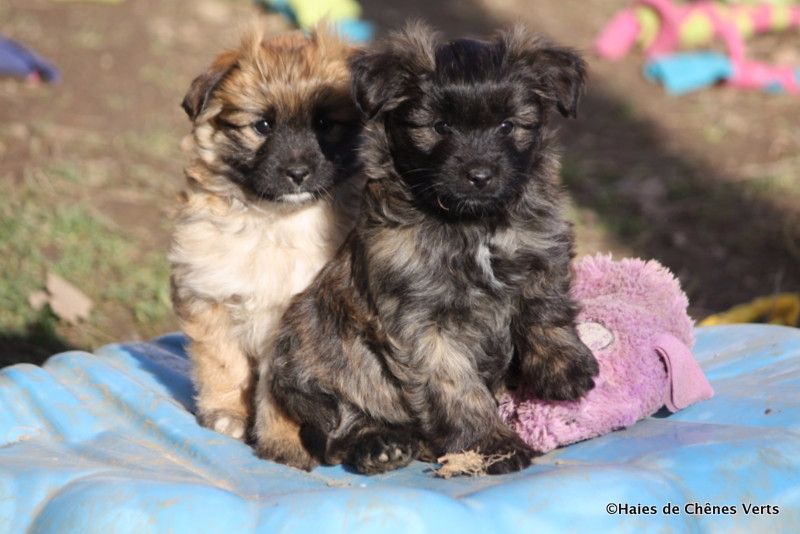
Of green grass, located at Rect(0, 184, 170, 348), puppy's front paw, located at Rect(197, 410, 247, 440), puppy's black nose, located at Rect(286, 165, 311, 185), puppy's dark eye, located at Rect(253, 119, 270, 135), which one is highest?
puppy's dark eye, located at Rect(253, 119, 270, 135)

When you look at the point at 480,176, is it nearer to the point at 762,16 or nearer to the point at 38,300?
the point at 38,300

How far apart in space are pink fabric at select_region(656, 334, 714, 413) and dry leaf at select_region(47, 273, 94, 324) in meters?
3.56

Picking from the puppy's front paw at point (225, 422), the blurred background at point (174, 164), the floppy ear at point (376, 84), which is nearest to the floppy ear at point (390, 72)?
the floppy ear at point (376, 84)

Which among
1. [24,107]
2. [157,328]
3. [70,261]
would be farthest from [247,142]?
[24,107]

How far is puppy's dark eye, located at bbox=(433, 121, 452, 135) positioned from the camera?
11.5 ft

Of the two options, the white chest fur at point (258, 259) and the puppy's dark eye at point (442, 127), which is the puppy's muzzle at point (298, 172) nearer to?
the white chest fur at point (258, 259)

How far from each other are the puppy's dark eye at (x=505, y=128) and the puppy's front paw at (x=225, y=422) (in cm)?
161

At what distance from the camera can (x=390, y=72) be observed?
355cm

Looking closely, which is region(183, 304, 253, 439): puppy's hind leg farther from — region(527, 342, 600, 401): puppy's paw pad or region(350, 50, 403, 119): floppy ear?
region(527, 342, 600, 401): puppy's paw pad

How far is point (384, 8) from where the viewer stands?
11703 mm

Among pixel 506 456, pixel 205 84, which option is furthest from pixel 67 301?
pixel 506 456

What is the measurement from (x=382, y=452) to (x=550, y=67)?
1441 millimetres

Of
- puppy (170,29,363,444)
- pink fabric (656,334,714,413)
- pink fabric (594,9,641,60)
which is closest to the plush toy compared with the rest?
pink fabric (594,9,641,60)

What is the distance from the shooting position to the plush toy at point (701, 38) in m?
10.1
